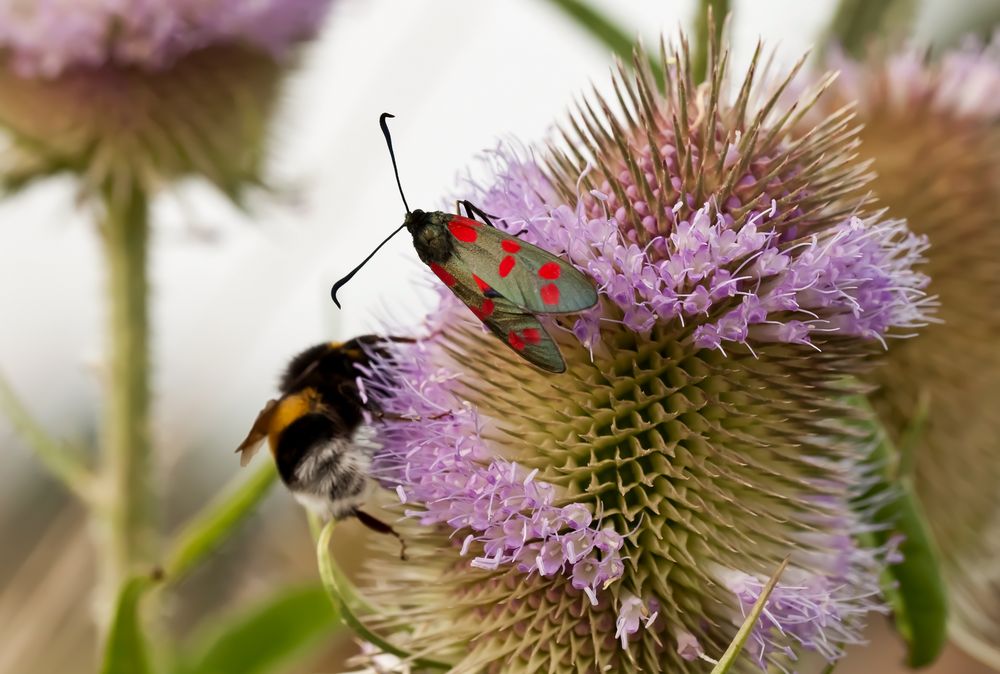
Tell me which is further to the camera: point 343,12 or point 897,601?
point 343,12

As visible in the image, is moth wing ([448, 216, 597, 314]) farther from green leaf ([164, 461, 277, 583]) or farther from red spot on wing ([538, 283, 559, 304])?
green leaf ([164, 461, 277, 583])

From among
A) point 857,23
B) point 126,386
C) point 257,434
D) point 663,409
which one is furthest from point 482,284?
point 857,23

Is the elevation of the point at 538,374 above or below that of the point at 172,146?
below

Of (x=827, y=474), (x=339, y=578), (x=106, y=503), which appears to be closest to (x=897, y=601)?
(x=827, y=474)

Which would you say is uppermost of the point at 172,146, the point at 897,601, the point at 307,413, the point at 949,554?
the point at 172,146

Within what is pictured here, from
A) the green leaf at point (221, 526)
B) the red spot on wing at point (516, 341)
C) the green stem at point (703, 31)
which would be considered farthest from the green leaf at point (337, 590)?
the green stem at point (703, 31)

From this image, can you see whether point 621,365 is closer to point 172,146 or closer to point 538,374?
point 538,374

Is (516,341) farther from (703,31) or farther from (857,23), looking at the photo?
(857,23)
